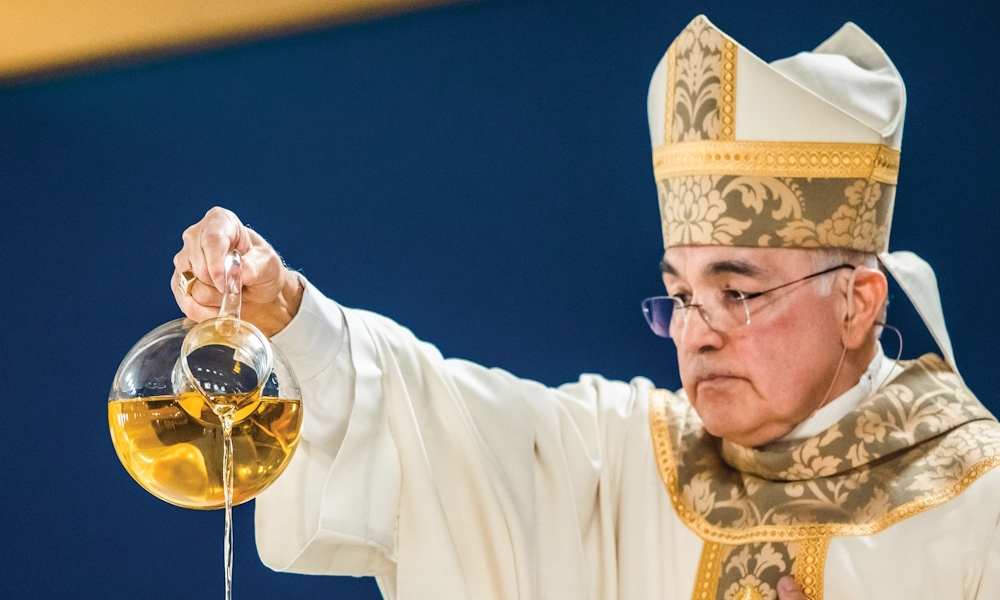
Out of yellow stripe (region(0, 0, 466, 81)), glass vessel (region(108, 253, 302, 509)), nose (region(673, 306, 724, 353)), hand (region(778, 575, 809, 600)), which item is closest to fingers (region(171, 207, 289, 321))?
glass vessel (region(108, 253, 302, 509))

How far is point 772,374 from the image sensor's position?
7.36 feet

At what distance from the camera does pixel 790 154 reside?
7.50ft

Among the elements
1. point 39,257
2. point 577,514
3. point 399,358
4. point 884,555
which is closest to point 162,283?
point 39,257

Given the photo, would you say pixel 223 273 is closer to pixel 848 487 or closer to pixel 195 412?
pixel 195 412

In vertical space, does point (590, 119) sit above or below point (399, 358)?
above

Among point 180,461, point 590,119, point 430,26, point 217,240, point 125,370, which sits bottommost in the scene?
point 180,461

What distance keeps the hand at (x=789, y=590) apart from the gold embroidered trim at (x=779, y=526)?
0.29 ft

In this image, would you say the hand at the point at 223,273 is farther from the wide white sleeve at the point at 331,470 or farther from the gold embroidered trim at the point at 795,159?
the gold embroidered trim at the point at 795,159

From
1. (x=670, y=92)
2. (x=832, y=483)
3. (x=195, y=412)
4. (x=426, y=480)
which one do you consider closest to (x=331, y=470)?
(x=426, y=480)

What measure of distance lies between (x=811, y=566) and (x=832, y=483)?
18 cm

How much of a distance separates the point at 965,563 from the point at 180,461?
55.3 inches

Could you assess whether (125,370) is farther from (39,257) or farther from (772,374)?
(39,257)

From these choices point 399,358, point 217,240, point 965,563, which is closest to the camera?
point 217,240

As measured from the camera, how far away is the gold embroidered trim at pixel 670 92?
240 cm
